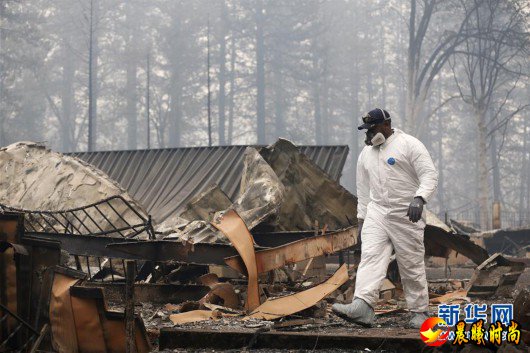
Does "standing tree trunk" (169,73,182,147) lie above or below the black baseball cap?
above

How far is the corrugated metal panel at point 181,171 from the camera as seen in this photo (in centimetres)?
1678

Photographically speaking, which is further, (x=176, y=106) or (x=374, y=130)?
(x=176, y=106)

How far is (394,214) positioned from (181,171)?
11.5m

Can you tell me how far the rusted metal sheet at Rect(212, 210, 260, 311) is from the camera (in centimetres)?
881

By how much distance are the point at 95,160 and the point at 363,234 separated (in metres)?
15.0

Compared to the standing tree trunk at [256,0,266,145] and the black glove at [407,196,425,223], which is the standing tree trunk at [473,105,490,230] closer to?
the standing tree trunk at [256,0,266,145]

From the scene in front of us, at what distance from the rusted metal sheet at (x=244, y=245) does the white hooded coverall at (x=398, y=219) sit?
→ 201 centimetres

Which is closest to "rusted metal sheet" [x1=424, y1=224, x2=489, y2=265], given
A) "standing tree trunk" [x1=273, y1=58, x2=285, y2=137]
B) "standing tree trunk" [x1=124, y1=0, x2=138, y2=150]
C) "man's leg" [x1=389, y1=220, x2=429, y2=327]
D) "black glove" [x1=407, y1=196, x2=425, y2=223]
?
"man's leg" [x1=389, y1=220, x2=429, y2=327]

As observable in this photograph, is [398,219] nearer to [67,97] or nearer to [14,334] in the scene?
[14,334]

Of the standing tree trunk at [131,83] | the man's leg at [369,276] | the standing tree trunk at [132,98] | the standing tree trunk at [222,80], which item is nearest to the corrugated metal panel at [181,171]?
the man's leg at [369,276]

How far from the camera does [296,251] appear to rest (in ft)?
30.5

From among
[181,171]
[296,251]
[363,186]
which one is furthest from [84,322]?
[181,171]

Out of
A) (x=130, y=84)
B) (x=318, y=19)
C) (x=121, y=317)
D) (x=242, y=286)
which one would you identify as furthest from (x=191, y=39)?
(x=121, y=317)

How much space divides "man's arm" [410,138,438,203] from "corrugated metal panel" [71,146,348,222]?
9.02 meters
